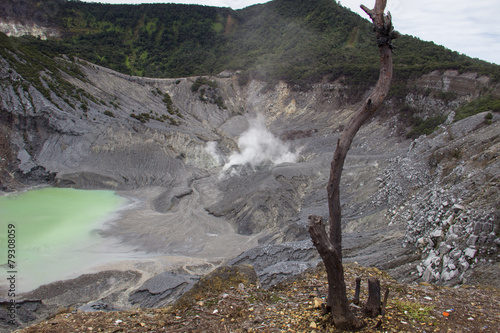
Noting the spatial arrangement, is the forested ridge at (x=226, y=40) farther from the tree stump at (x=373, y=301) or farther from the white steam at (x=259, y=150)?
the tree stump at (x=373, y=301)

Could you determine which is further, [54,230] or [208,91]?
[208,91]

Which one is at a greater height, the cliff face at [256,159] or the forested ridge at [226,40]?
the forested ridge at [226,40]

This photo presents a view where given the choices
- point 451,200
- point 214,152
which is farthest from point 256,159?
point 451,200

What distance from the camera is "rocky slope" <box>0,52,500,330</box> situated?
44.4 ft

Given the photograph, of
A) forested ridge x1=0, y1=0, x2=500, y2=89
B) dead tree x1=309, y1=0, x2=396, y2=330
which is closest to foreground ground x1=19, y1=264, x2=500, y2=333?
dead tree x1=309, y1=0, x2=396, y2=330

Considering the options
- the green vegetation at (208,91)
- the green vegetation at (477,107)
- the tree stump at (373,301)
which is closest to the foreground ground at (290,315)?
the tree stump at (373,301)

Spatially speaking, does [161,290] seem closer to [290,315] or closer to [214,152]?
[290,315]

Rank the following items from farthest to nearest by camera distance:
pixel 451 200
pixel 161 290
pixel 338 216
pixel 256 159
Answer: pixel 256 159 < pixel 161 290 < pixel 451 200 < pixel 338 216

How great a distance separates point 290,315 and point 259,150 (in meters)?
36.5

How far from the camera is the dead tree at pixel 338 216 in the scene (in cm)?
507

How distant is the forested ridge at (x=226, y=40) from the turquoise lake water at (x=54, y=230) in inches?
1351

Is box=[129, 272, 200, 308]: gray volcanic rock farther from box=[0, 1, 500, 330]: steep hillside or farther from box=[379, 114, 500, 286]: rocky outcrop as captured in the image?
box=[379, 114, 500, 286]: rocky outcrop

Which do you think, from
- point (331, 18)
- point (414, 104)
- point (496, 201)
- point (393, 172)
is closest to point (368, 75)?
point (414, 104)

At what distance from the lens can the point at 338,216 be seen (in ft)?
17.8
